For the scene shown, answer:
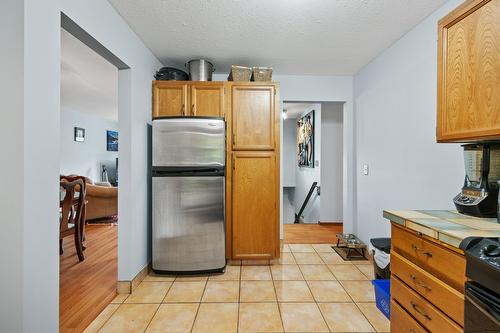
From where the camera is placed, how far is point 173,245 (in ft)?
8.80

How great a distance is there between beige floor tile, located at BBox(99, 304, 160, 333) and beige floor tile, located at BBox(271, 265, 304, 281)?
1.24 m

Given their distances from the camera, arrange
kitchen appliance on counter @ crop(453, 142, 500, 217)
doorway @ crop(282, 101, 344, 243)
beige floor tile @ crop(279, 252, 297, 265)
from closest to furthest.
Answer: kitchen appliance on counter @ crop(453, 142, 500, 217) → beige floor tile @ crop(279, 252, 297, 265) → doorway @ crop(282, 101, 344, 243)

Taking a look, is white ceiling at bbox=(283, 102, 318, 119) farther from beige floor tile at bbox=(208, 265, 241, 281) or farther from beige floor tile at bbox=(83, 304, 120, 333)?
beige floor tile at bbox=(83, 304, 120, 333)

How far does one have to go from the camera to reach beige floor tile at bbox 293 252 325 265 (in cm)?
312

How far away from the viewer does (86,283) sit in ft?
8.46

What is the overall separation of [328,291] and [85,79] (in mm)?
4491

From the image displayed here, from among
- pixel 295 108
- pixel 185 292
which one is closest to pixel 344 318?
pixel 185 292

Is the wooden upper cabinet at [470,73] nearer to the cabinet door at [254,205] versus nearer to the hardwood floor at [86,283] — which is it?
the cabinet door at [254,205]

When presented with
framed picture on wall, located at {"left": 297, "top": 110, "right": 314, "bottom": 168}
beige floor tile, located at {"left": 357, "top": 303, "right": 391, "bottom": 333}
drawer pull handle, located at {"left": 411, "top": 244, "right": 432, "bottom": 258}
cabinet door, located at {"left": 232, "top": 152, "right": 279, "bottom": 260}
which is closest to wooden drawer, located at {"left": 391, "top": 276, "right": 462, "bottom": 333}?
drawer pull handle, located at {"left": 411, "top": 244, "right": 432, "bottom": 258}

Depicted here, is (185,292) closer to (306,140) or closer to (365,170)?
(365,170)

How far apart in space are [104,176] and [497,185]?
8.63m

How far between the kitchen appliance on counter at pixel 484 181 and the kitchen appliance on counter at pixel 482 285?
49 centimetres

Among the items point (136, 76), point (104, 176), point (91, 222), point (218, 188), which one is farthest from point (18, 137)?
point (104, 176)

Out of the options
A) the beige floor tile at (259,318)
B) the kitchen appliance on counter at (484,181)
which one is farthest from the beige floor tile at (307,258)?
the kitchen appliance on counter at (484,181)
